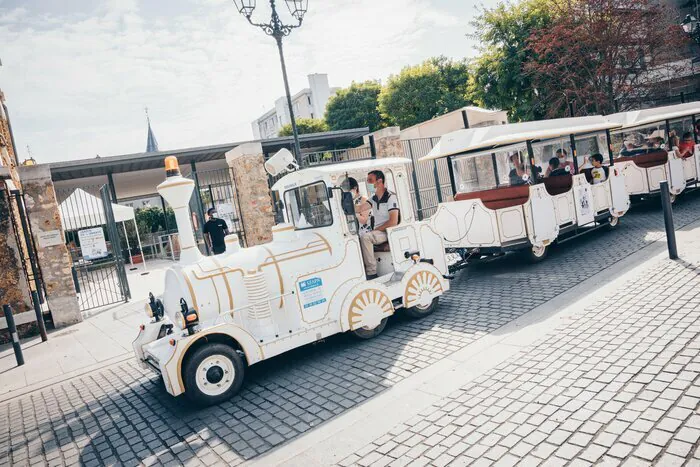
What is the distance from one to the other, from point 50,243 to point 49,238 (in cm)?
11

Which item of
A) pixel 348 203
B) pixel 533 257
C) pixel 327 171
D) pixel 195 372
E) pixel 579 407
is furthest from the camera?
pixel 533 257

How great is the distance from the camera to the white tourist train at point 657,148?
38.7 ft

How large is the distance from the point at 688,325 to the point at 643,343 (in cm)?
62

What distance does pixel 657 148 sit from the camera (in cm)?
1226

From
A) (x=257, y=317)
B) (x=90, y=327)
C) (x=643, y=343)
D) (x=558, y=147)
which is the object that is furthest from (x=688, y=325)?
(x=90, y=327)

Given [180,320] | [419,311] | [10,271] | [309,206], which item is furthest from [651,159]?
[10,271]

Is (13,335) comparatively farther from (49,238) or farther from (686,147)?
(686,147)

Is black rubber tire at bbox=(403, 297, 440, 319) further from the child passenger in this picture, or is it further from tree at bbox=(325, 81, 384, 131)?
tree at bbox=(325, 81, 384, 131)

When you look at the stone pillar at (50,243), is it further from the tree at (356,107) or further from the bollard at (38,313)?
the tree at (356,107)

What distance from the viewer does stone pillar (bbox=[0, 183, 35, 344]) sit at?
896 cm

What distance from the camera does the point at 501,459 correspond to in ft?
9.86

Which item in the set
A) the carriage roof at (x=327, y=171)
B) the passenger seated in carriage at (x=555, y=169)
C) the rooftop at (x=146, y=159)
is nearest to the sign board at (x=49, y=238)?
the carriage roof at (x=327, y=171)

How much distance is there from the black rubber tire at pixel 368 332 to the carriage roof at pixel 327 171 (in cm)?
203

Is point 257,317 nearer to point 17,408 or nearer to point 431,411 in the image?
point 431,411
